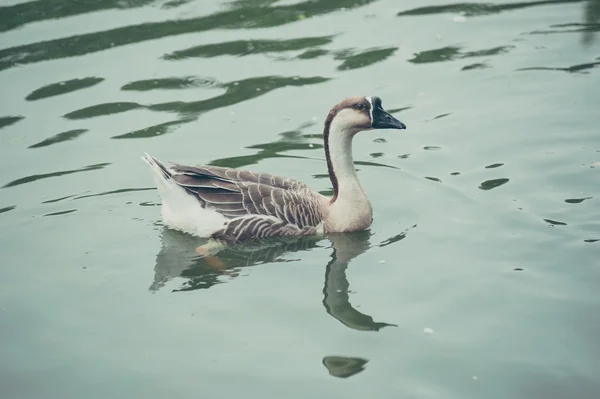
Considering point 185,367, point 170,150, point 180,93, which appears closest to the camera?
point 185,367

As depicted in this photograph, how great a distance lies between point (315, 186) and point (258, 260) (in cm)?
205

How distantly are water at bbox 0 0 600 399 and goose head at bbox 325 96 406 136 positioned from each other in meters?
1.15

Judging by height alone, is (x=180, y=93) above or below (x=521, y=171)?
above

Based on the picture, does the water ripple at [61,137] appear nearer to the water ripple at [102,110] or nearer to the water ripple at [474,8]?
the water ripple at [102,110]

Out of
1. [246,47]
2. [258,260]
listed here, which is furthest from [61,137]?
[258,260]

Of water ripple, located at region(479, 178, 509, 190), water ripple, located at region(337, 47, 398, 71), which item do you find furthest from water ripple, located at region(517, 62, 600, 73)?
water ripple, located at region(479, 178, 509, 190)

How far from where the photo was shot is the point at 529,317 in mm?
8016

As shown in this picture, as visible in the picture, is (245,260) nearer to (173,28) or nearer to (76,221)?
(76,221)

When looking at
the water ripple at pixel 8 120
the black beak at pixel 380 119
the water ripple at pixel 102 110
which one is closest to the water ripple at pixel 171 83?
the water ripple at pixel 102 110

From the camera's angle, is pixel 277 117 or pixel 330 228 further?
pixel 277 117

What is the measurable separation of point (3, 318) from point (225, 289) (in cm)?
216

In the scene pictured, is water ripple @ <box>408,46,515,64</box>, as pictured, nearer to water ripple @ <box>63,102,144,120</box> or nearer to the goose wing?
water ripple @ <box>63,102,144,120</box>

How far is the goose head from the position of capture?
9.79 meters

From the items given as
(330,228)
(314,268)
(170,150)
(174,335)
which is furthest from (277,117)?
(174,335)
